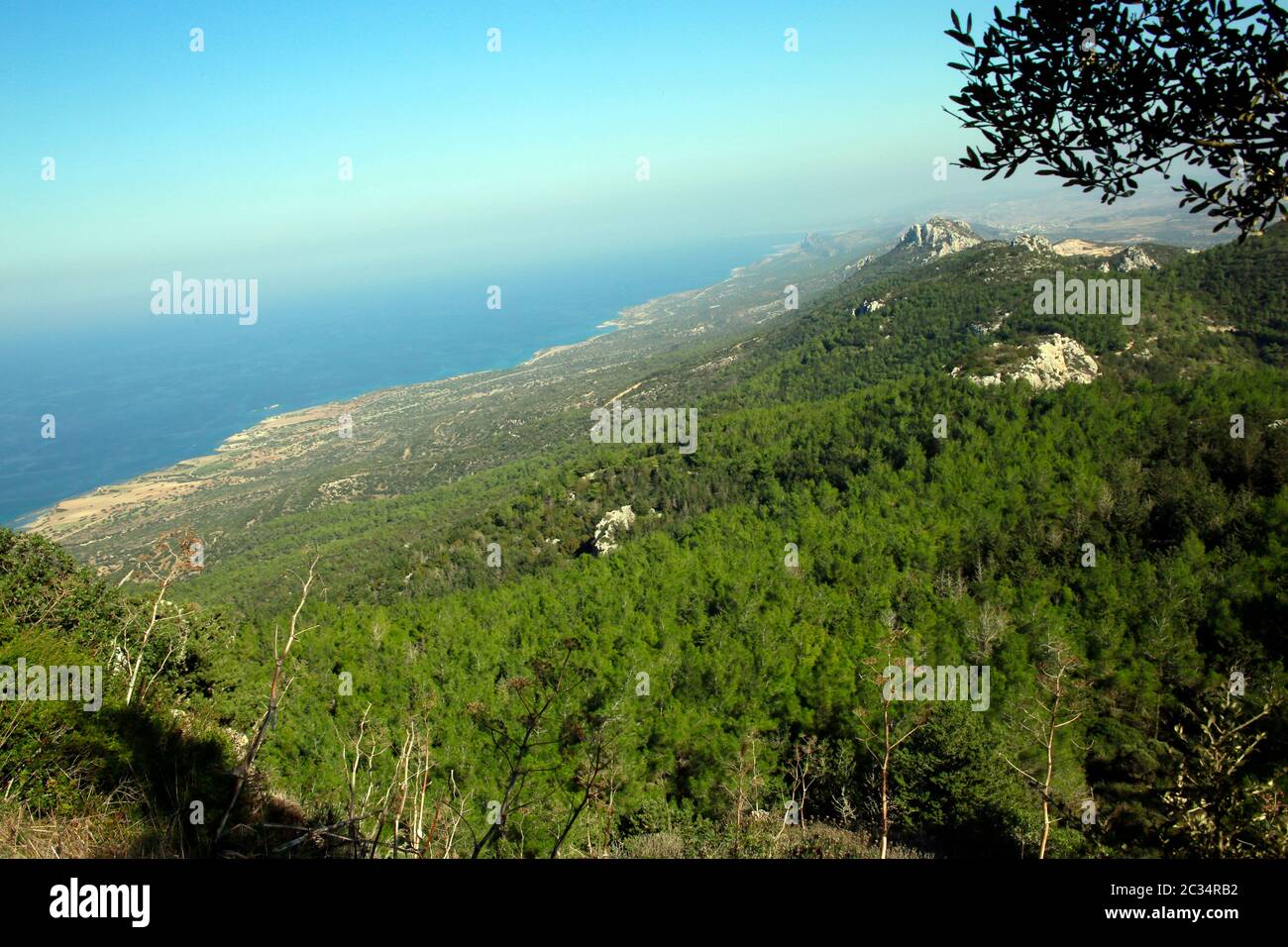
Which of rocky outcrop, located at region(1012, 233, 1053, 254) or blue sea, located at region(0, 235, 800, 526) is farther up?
rocky outcrop, located at region(1012, 233, 1053, 254)

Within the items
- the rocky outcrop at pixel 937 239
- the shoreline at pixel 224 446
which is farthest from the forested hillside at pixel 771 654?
the rocky outcrop at pixel 937 239

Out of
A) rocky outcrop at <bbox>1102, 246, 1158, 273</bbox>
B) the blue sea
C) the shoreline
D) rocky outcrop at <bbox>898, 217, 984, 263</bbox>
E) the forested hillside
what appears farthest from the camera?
rocky outcrop at <bbox>898, 217, 984, 263</bbox>

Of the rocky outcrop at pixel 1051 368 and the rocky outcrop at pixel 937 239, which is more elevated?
the rocky outcrop at pixel 937 239

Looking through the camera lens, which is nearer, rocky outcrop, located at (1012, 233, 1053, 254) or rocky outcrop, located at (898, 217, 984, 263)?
rocky outcrop, located at (1012, 233, 1053, 254)

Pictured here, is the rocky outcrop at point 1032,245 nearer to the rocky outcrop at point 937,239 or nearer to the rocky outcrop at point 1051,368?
the rocky outcrop at point 937,239

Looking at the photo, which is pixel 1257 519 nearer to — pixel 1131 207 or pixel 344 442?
pixel 344 442

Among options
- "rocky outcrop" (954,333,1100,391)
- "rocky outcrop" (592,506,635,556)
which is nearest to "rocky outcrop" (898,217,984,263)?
"rocky outcrop" (954,333,1100,391)

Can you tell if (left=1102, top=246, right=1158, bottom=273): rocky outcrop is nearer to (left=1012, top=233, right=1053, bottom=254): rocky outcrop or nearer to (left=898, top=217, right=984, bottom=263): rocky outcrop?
(left=1012, top=233, right=1053, bottom=254): rocky outcrop
